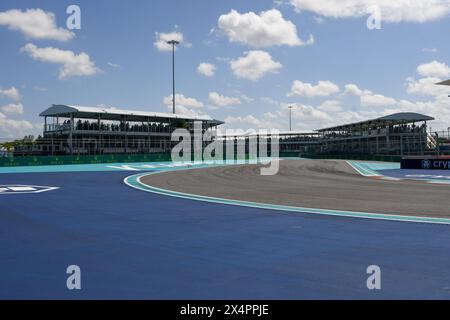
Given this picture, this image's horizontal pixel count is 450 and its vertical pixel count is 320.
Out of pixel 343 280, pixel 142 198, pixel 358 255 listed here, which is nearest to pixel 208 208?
pixel 142 198

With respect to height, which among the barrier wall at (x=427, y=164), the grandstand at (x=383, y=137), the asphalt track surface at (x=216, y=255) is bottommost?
the asphalt track surface at (x=216, y=255)

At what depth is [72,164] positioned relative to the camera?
3872cm

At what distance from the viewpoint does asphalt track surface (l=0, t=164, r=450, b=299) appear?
4559 mm

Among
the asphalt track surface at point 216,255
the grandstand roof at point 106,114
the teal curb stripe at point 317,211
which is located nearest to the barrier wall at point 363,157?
the grandstand roof at point 106,114

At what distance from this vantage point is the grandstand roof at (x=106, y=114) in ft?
157

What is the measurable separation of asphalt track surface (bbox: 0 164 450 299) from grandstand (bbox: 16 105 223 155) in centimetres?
3451

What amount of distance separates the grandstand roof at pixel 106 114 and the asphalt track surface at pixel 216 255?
4010cm

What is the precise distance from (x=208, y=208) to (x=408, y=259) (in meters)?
5.97

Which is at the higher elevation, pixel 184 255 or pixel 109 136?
pixel 109 136

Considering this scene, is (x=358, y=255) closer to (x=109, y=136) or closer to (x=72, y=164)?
(x=72, y=164)

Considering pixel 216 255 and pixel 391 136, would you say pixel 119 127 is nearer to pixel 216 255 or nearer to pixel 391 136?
pixel 391 136

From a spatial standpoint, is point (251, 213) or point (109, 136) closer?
point (251, 213)

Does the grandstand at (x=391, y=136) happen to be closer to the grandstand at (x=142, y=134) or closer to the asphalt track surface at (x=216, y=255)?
the grandstand at (x=142, y=134)

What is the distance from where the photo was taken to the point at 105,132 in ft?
171
